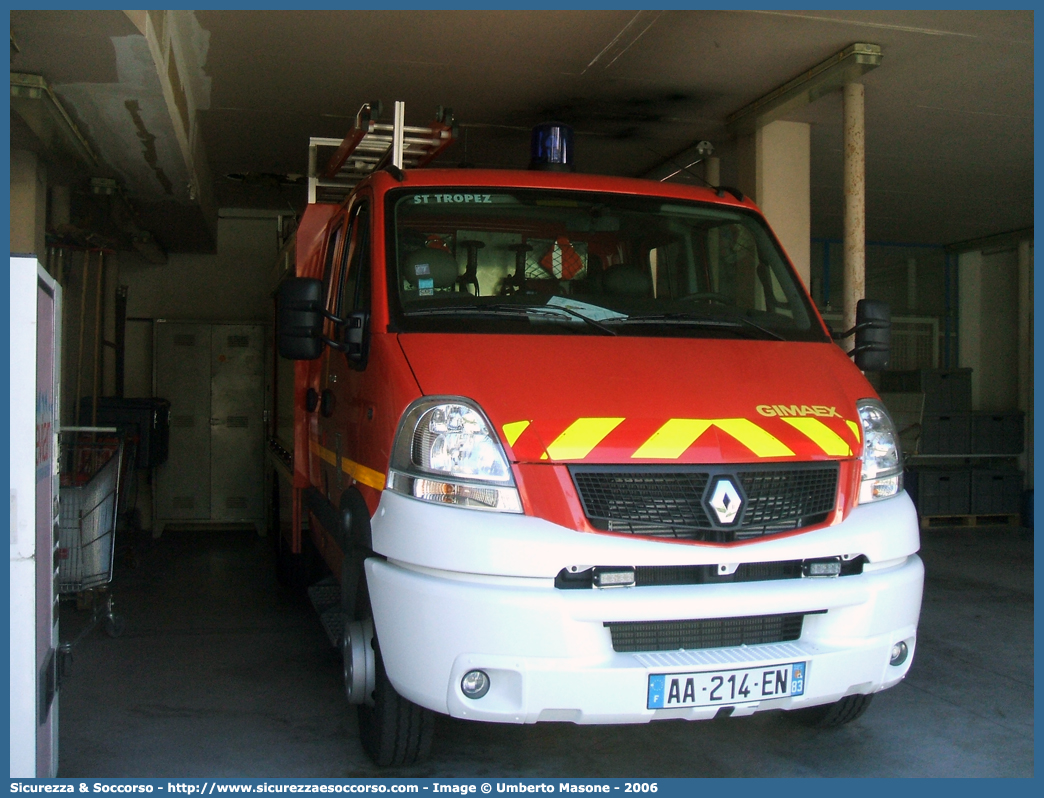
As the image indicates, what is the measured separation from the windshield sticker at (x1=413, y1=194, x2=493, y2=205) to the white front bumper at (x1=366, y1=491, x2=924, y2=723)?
1.26 m

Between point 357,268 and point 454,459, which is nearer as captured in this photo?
point 454,459

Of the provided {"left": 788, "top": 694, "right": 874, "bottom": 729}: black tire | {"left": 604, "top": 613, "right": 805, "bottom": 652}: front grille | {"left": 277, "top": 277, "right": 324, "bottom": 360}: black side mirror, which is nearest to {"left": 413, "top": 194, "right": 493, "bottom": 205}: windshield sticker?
{"left": 277, "top": 277, "right": 324, "bottom": 360}: black side mirror

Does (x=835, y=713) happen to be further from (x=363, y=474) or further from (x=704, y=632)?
(x=363, y=474)

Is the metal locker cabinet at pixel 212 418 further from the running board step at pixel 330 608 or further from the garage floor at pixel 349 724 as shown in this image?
the running board step at pixel 330 608

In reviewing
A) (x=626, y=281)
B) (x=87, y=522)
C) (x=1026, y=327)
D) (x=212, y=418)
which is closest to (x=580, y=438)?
(x=626, y=281)

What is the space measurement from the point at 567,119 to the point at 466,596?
17.5 feet

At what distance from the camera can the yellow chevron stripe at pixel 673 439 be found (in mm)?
2713

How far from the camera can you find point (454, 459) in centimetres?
271

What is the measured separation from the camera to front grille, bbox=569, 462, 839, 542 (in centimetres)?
266

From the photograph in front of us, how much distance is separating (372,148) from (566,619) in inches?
124

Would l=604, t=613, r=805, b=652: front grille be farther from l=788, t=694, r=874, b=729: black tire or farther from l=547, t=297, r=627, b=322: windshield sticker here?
l=547, t=297, r=627, b=322: windshield sticker

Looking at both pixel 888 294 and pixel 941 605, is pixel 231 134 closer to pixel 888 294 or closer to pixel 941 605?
pixel 941 605

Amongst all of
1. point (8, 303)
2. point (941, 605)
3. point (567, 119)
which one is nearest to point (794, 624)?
point (8, 303)

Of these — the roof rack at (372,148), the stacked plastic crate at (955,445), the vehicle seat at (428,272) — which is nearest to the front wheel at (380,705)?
the vehicle seat at (428,272)
